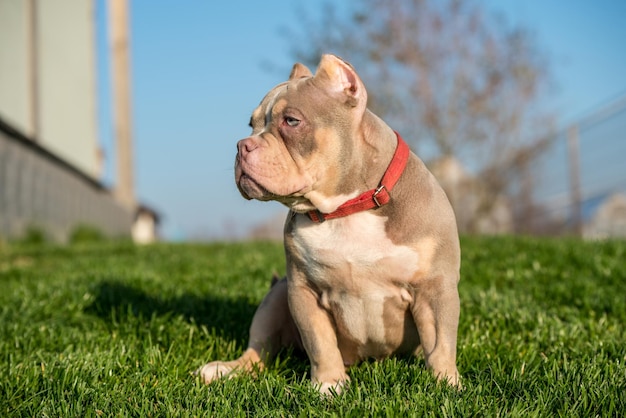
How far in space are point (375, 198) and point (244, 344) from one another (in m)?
1.19

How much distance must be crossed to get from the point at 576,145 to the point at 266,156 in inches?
484

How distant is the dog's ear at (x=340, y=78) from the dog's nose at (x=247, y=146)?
0.37m

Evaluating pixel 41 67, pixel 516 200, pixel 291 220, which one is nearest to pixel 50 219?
pixel 41 67

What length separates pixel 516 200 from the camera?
50.9 feet

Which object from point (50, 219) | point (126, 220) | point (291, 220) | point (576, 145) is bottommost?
point (126, 220)

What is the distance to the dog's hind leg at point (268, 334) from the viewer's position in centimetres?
302

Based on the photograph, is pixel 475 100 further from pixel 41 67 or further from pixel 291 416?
pixel 291 416

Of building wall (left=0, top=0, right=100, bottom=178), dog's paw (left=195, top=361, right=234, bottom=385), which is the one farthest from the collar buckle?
building wall (left=0, top=0, right=100, bottom=178)

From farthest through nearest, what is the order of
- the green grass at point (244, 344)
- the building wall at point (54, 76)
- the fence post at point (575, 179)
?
1. the fence post at point (575, 179)
2. the building wall at point (54, 76)
3. the green grass at point (244, 344)

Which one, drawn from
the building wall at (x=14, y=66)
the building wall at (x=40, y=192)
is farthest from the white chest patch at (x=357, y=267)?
the building wall at (x=14, y=66)

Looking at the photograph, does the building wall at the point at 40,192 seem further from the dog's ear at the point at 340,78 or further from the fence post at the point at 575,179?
the fence post at the point at 575,179

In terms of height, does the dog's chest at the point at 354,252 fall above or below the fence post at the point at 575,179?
above

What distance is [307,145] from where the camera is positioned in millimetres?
2611

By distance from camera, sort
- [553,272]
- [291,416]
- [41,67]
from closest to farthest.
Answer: [291,416], [553,272], [41,67]
